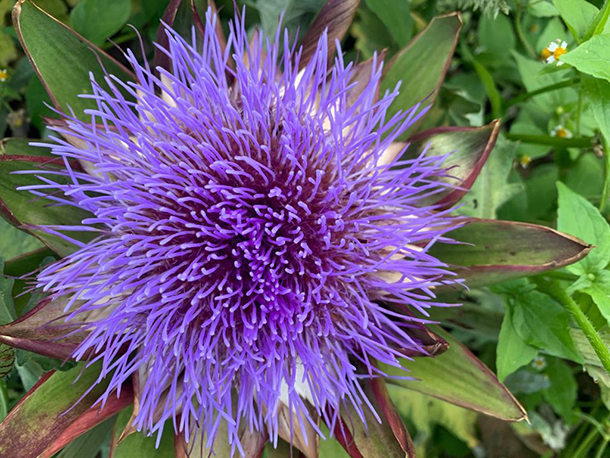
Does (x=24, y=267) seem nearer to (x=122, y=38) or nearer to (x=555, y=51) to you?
(x=122, y=38)

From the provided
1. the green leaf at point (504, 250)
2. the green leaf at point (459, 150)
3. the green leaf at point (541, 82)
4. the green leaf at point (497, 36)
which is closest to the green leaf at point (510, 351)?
the green leaf at point (504, 250)

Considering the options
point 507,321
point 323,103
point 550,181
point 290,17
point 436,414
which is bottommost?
point 436,414

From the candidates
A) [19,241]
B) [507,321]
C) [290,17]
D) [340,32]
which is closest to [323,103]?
[340,32]

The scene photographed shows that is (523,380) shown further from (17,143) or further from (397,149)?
(17,143)

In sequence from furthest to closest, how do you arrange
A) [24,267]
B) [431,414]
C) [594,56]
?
1. [431,414]
2. [24,267]
3. [594,56]

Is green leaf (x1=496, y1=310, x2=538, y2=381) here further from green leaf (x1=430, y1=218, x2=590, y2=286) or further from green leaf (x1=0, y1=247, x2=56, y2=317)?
green leaf (x1=0, y1=247, x2=56, y2=317)

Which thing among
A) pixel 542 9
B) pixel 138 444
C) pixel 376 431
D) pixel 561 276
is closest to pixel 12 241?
pixel 138 444
